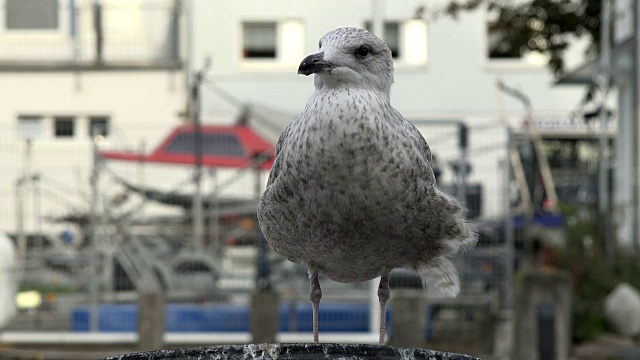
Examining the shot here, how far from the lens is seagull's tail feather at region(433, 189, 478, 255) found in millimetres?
2498

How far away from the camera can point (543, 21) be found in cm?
1226

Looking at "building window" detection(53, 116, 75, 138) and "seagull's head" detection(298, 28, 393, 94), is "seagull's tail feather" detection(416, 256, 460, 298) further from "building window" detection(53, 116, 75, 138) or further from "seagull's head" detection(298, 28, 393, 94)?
"building window" detection(53, 116, 75, 138)

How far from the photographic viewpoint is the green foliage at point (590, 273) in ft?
29.7

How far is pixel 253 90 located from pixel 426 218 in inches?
885

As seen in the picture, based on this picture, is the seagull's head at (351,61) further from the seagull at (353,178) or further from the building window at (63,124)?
the building window at (63,124)

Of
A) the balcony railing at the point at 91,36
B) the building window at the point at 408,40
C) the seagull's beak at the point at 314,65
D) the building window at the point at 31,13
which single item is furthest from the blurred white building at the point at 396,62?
the seagull's beak at the point at 314,65

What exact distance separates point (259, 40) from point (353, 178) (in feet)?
79.3

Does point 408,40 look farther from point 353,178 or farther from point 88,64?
point 353,178

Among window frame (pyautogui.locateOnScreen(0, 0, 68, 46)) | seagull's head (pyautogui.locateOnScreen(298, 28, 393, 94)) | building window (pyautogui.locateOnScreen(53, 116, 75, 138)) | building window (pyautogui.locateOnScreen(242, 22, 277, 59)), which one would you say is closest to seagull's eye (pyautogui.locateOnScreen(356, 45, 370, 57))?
seagull's head (pyautogui.locateOnScreen(298, 28, 393, 94))

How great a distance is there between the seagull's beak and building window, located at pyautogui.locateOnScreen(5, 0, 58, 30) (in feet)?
70.6

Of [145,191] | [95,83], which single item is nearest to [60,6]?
[95,83]

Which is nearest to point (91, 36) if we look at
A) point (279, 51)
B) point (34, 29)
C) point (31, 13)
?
point (34, 29)

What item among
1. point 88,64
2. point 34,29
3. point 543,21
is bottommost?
point 543,21

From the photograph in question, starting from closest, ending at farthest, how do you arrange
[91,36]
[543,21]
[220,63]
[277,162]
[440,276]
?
[277,162]
[440,276]
[543,21]
[91,36]
[220,63]
